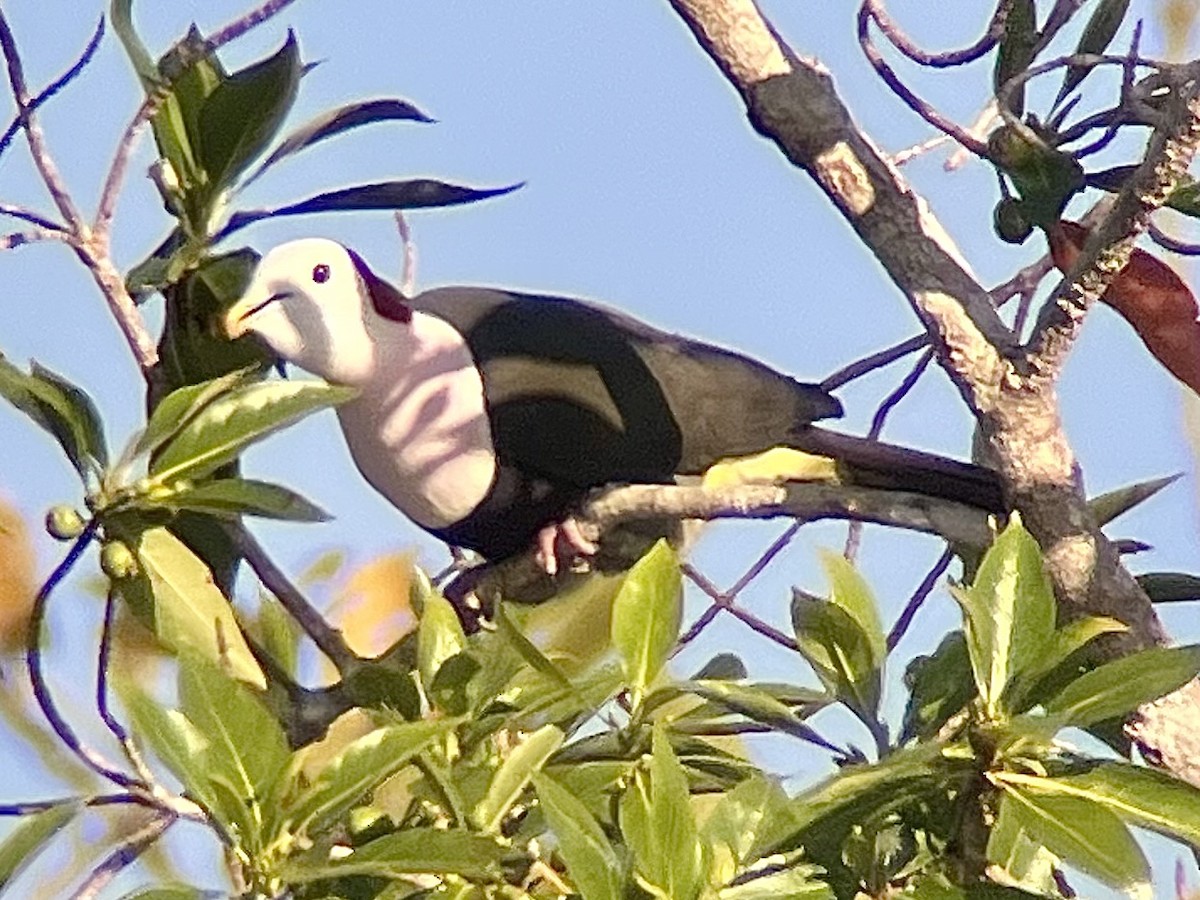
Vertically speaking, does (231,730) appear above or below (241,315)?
below

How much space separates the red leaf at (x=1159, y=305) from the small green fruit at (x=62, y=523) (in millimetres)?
487

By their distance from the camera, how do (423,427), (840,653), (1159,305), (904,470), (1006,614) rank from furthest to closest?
1. (423,427)
2. (904,470)
3. (1159,305)
4. (840,653)
5. (1006,614)

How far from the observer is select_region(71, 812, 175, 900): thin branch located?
738 millimetres

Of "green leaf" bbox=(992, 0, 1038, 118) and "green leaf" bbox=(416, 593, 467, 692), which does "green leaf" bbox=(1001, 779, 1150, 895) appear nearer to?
"green leaf" bbox=(416, 593, 467, 692)

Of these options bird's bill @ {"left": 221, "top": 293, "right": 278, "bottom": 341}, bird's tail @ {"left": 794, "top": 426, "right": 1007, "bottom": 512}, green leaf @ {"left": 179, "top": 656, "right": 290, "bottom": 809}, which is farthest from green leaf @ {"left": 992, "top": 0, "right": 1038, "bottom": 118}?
green leaf @ {"left": 179, "top": 656, "right": 290, "bottom": 809}

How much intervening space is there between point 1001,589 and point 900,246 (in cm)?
25

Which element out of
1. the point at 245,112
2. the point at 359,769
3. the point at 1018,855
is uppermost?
the point at 245,112

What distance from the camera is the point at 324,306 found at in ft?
4.25

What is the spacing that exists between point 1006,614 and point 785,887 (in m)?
0.13

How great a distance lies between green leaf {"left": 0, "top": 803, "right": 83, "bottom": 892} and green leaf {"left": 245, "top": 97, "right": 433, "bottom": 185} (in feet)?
1.25

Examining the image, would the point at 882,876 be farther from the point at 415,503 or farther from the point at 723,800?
the point at 415,503

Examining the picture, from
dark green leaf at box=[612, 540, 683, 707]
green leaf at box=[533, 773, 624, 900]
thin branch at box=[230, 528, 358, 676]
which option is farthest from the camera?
thin branch at box=[230, 528, 358, 676]

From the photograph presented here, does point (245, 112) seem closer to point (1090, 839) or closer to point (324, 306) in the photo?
point (324, 306)

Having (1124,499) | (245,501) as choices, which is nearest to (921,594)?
(1124,499)
